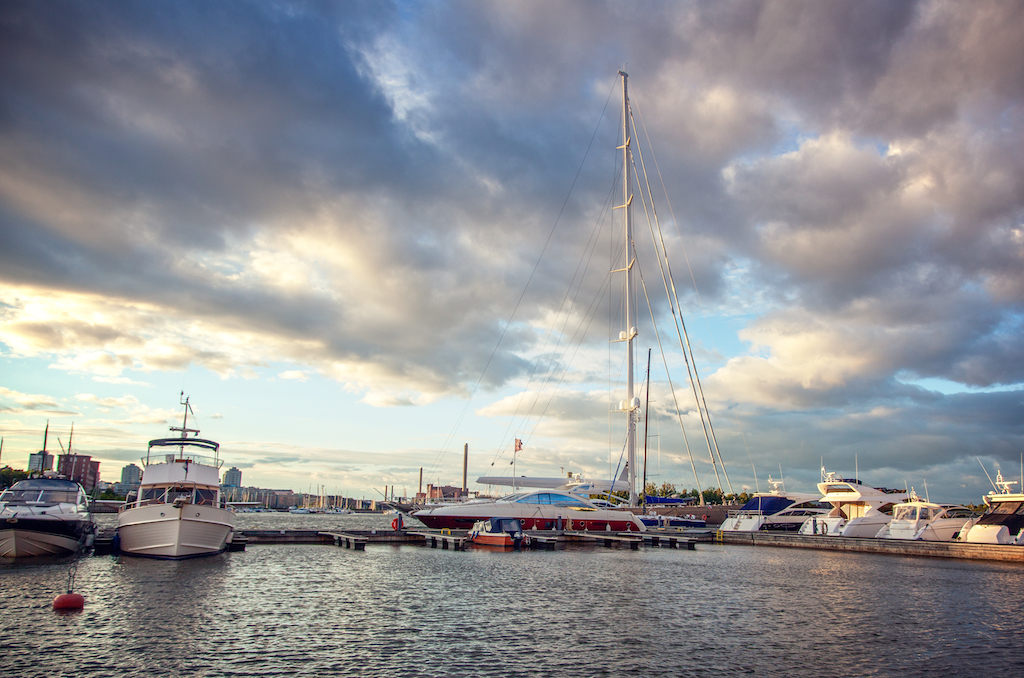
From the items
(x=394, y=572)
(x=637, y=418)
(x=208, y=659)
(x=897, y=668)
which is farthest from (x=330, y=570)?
(x=637, y=418)

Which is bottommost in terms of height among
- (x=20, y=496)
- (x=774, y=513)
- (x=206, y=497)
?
(x=774, y=513)

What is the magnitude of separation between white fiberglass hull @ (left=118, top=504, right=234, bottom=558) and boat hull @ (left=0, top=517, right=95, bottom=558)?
1.96m

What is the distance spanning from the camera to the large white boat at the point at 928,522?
42.8m

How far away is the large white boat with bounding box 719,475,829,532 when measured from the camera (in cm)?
5788

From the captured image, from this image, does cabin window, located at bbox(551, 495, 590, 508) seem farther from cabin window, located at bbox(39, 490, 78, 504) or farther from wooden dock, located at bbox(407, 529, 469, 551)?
cabin window, located at bbox(39, 490, 78, 504)

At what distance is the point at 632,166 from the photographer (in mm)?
57625

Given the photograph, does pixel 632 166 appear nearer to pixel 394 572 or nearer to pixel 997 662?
pixel 394 572

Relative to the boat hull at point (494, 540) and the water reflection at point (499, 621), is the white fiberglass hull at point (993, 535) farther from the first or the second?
the boat hull at point (494, 540)

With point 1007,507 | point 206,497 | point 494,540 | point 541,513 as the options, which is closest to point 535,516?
point 541,513

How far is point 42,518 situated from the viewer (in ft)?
94.2

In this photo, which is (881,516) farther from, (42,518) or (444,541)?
(42,518)

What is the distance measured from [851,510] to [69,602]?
5760 centimetres

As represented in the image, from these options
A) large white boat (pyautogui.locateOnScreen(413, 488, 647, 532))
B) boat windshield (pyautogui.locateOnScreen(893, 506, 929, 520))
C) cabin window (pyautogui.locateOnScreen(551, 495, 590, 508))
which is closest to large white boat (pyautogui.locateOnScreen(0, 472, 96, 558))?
large white boat (pyautogui.locateOnScreen(413, 488, 647, 532))

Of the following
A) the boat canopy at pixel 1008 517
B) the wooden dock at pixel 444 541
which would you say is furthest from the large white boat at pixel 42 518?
the boat canopy at pixel 1008 517
